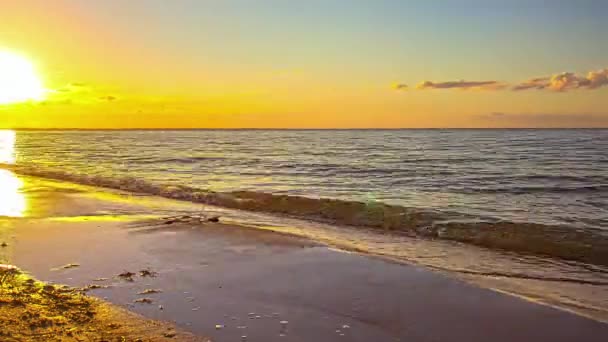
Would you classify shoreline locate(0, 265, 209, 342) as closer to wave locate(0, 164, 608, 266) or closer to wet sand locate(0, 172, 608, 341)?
wet sand locate(0, 172, 608, 341)

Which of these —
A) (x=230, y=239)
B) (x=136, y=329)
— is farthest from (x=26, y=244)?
(x=136, y=329)

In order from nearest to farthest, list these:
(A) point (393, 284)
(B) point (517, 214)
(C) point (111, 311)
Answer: (C) point (111, 311) < (A) point (393, 284) < (B) point (517, 214)

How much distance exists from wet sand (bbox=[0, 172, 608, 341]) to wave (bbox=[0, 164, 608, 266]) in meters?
3.88

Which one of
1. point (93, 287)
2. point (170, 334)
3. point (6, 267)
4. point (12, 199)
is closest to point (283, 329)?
point (170, 334)

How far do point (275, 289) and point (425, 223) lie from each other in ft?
24.5

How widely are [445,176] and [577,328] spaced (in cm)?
2015

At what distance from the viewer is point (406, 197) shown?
1780cm

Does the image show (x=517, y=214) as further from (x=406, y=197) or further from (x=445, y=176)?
(x=445, y=176)

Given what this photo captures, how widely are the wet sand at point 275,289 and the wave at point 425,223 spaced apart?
3.88 metres

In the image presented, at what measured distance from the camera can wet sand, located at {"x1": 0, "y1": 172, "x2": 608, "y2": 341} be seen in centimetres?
516

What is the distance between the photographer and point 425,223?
42.5 feet

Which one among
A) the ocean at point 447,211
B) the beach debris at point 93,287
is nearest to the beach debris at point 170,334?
the beach debris at point 93,287

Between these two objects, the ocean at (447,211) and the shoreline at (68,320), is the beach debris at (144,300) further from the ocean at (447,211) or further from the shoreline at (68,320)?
the ocean at (447,211)

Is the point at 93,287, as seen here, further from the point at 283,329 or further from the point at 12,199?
the point at 12,199
